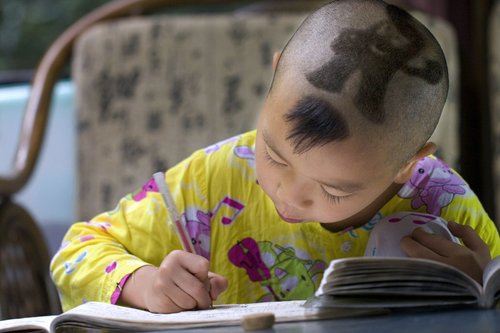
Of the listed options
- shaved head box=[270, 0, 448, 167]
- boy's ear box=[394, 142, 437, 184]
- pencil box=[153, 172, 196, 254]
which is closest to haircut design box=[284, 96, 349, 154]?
shaved head box=[270, 0, 448, 167]

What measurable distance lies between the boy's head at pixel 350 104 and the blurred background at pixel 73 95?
1.14 m

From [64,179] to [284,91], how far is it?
1670mm

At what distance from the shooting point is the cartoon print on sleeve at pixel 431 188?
115cm

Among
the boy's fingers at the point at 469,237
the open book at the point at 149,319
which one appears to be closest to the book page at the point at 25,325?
the open book at the point at 149,319

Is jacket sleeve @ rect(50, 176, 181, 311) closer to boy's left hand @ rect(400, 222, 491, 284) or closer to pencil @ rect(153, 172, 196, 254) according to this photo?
pencil @ rect(153, 172, 196, 254)

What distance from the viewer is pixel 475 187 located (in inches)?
90.8

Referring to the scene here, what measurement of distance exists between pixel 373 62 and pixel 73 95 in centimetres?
148

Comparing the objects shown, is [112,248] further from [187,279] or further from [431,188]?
[431,188]

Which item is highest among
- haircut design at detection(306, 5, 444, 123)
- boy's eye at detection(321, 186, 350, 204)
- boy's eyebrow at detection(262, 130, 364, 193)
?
haircut design at detection(306, 5, 444, 123)

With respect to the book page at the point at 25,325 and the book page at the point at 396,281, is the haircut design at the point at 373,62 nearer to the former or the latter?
the book page at the point at 396,281

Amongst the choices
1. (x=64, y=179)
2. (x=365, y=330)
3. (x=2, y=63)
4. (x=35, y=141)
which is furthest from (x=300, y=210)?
(x=2, y=63)

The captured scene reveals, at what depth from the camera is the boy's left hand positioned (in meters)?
0.95

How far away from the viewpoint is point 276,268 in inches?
46.5

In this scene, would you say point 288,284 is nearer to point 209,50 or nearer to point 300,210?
point 300,210
